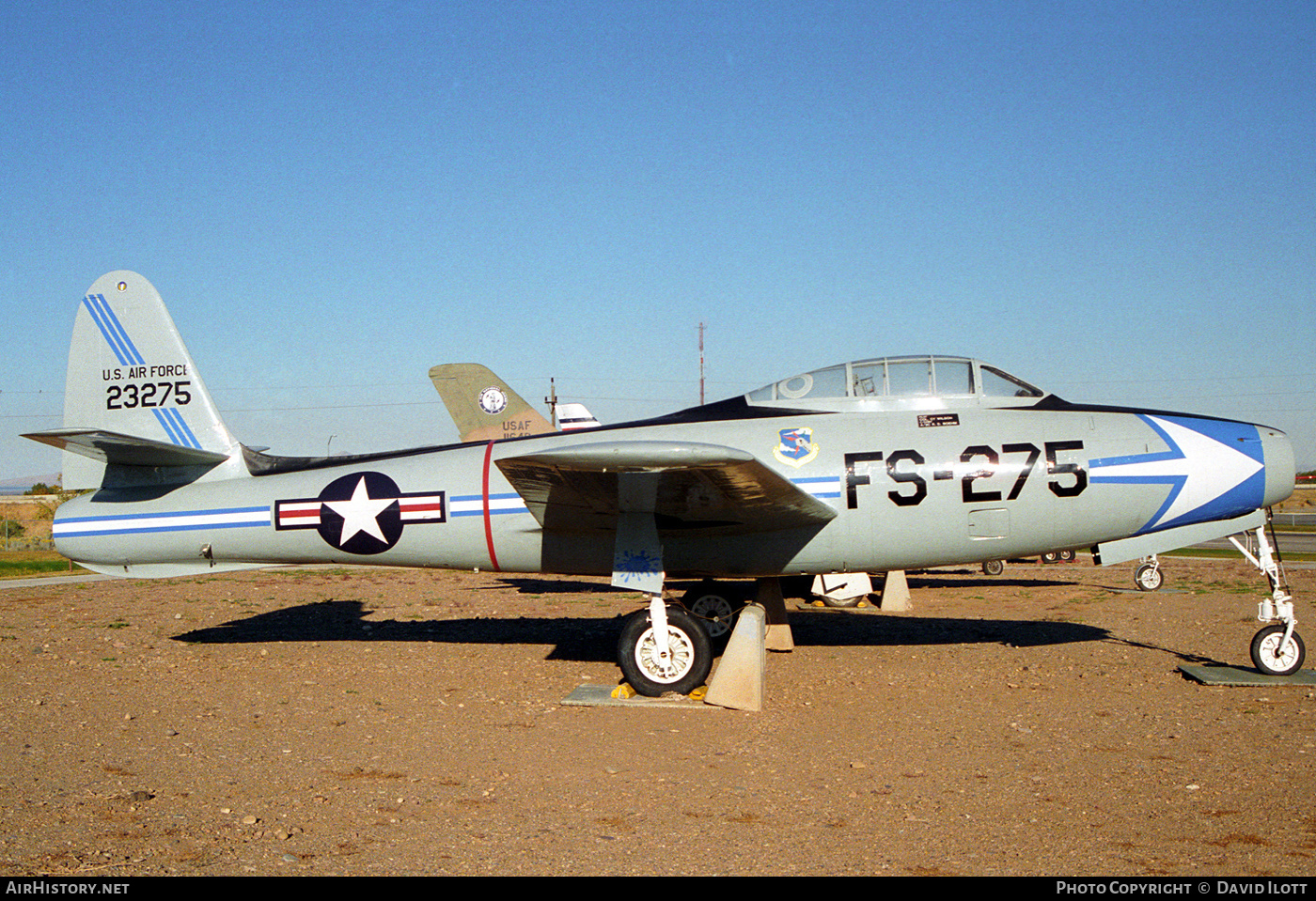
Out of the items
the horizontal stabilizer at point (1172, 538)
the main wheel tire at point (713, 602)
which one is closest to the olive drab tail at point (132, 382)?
the main wheel tire at point (713, 602)

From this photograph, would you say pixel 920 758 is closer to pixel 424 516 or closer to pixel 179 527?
pixel 424 516

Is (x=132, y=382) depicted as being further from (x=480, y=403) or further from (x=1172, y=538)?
(x=1172, y=538)

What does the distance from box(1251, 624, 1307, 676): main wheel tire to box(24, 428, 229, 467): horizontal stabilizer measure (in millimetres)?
11607

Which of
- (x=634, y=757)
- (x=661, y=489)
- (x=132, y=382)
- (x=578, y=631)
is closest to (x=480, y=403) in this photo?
(x=578, y=631)

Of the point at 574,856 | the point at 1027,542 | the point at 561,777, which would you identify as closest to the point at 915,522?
the point at 1027,542

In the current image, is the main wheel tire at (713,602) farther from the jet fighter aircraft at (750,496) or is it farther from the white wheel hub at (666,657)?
the white wheel hub at (666,657)

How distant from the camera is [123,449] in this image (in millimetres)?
10172

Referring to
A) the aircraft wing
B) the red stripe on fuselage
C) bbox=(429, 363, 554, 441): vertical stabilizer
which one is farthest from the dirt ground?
bbox=(429, 363, 554, 441): vertical stabilizer

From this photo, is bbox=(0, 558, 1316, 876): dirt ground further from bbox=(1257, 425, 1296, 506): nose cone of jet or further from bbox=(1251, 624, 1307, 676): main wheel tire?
bbox=(1257, 425, 1296, 506): nose cone of jet

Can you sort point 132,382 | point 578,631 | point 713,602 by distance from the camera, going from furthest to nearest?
point 578,631 → point 713,602 → point 132,382

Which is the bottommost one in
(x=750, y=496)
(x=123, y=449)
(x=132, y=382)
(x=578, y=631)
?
(x=578, y=631)

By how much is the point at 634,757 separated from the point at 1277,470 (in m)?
7.27

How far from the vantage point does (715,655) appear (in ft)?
38.1
